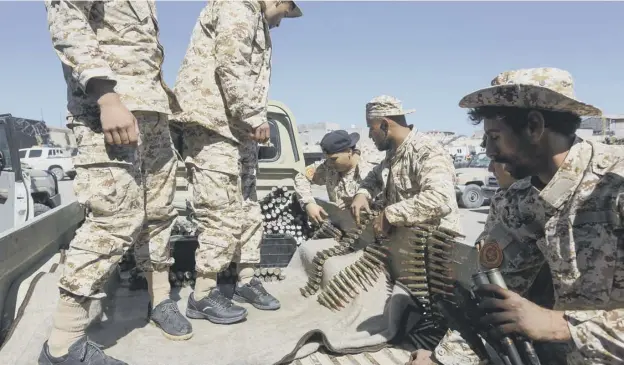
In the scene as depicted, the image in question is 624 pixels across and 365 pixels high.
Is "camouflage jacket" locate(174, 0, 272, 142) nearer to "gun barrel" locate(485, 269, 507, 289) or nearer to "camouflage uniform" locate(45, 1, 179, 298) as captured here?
"camouflage uniform" locate(45, 1, 179, 298)

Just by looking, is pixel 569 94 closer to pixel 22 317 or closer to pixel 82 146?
pixel 82 146

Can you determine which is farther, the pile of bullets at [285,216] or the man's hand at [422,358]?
the pile of bullets at [285,216]

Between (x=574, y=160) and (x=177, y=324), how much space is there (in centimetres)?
197

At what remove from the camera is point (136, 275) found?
12.1ft

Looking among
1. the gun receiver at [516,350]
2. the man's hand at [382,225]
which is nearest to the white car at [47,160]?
the man's hand at [382,225]

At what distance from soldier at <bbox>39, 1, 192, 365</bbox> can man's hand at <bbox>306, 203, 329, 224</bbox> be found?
2.13 meters

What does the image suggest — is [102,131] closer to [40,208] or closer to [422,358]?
[422,358]

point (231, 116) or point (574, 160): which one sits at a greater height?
point (231, 116)

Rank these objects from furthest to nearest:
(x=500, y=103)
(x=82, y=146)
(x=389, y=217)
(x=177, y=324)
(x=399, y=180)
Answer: (x=399, y=180), (x=389, y=217), (x=177, y=324), (x=82, y=146), (x=500, y=103)

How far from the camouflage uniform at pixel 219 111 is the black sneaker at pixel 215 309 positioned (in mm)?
161

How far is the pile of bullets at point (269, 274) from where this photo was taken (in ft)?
13.2

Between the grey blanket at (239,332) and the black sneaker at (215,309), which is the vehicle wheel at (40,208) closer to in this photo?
the grey blanket at (239,332)

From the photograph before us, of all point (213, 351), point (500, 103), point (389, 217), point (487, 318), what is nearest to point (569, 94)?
point (500, 103)

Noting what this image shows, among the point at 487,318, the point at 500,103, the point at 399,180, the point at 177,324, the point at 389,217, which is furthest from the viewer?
the point at 399,180
